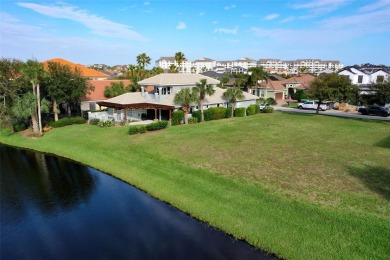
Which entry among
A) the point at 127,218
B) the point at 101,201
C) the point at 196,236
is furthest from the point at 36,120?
the point at 196,236

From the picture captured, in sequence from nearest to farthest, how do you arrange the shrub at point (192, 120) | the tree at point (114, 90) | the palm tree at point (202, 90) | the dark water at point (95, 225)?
the dark water at point (95, 225) < the shrub at point (192, 120) < the palm tree at point (202, 90) < the tree at point (114, 90)

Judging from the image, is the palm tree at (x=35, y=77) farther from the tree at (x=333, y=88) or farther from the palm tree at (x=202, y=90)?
the tree at (x=333, y=88)

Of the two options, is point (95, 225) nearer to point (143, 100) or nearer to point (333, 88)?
point (143, 100)

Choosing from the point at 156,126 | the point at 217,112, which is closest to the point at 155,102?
the point at 156,126

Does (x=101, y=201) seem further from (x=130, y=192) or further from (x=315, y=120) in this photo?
(x=315, y=120)

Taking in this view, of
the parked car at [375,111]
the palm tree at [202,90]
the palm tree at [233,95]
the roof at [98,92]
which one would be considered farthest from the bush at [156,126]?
the parked car at [375,111]

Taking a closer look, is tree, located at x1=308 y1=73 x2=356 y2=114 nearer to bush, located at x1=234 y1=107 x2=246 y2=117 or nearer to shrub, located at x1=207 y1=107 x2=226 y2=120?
bush, located at x1=234 y1=107 x2=246 y2=117
